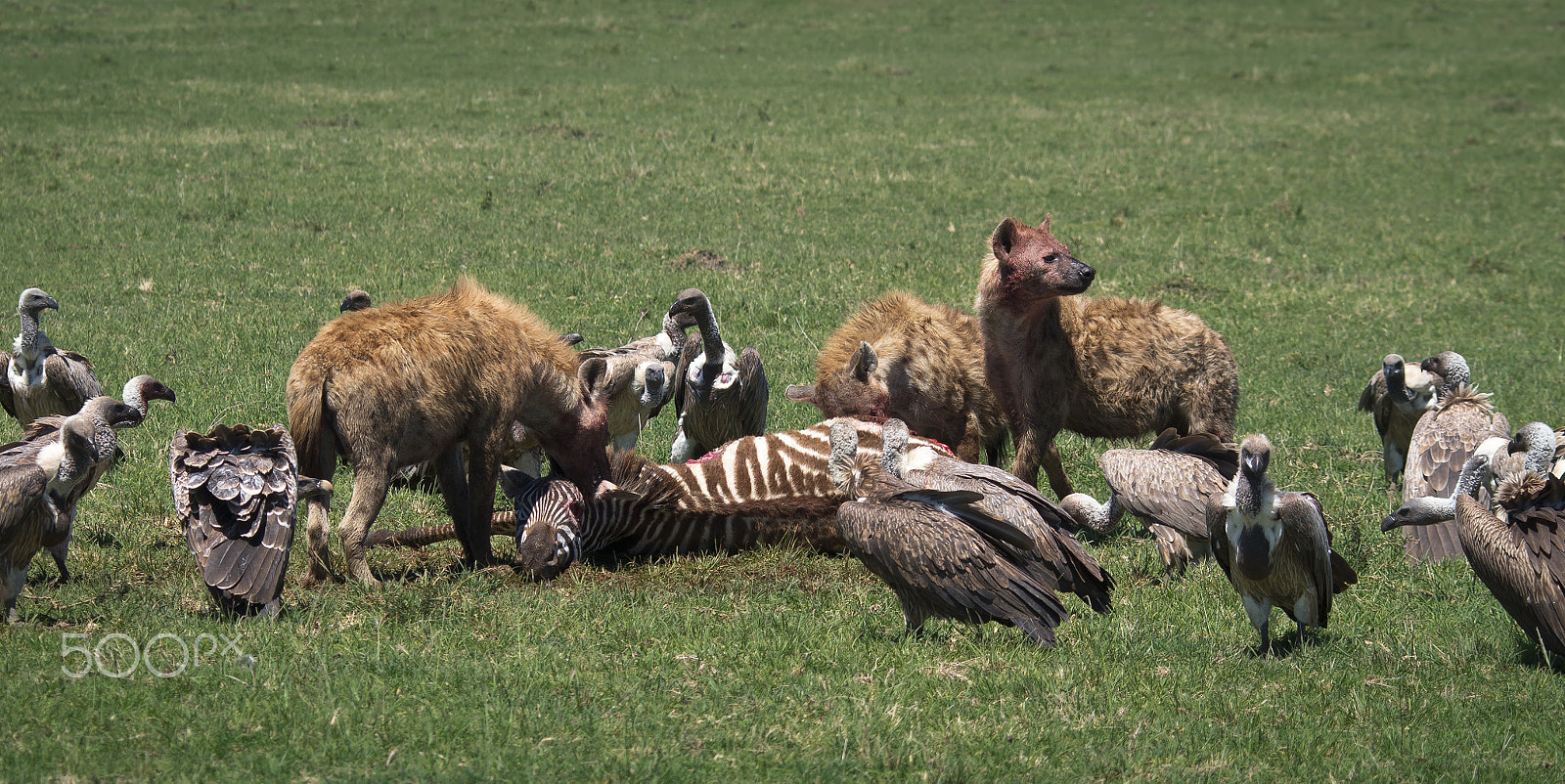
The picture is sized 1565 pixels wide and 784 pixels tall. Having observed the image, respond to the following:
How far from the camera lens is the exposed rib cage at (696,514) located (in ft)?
24.7

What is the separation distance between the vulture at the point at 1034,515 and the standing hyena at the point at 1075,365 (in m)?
1.40

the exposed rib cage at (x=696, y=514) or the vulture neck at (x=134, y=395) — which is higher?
the vulture neck at (x=134, y=395)

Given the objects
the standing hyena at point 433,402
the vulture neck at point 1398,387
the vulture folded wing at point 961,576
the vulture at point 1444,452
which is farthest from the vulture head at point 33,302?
the vulture neck at point 1398,387

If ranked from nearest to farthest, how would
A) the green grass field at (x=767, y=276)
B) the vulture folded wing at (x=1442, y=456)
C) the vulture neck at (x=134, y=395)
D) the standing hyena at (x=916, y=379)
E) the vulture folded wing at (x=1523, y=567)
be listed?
the green grass field at (x=767, y=276)
the vulture folded wing at (x=1523, y=567)
the vulture neck at (x=134, y=395)
the vulture folded wing at (x=1442, y=456)
the standing hyena at (x=916, y=379)

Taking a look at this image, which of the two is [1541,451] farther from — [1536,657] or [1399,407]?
[1399,407]

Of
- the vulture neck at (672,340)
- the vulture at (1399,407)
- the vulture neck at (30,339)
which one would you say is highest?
the vulture neck at (30,339)

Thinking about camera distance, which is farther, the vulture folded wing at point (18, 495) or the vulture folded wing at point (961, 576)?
the vulture folded wing at point (961, 576)

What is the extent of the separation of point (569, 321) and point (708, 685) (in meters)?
7.16

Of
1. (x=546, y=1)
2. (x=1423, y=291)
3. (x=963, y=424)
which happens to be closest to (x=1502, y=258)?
(x=1423, y=291)

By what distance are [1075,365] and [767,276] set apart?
6074 mm

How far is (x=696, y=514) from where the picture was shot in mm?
7664

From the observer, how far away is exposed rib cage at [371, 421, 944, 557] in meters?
7.54

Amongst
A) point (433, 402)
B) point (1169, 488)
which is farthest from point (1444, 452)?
point (433, 402)

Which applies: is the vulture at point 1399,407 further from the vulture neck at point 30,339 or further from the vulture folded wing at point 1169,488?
the vulture neck at point 30,339
